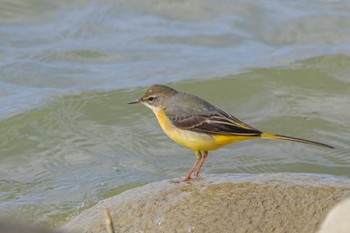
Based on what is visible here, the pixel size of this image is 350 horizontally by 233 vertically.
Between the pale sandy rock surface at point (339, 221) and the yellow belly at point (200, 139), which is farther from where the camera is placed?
the yellow belly at point (200, 139)

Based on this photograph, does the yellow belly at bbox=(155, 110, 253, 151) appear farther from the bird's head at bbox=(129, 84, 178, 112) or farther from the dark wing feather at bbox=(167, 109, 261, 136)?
the bird's head at bbox=(129, 84, 178, 112)

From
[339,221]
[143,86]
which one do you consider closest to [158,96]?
[339,221]

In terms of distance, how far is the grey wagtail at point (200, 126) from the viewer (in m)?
8.10

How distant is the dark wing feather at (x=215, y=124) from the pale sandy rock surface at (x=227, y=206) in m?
0.47

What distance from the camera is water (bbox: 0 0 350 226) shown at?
35.8ft

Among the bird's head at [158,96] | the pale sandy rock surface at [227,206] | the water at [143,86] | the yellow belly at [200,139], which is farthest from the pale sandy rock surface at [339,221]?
the water at [143,86]

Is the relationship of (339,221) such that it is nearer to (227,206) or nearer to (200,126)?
(227,206)

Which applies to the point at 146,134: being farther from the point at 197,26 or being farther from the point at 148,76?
the point at 197,26

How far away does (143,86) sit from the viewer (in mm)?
13930

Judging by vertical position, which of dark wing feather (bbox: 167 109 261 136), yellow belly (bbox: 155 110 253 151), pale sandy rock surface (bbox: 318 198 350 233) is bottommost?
yellow belly (bbox: 155 110 253 151)

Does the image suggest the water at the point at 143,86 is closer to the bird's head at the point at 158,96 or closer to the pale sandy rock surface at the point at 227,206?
the bird's head at the point at 158,96

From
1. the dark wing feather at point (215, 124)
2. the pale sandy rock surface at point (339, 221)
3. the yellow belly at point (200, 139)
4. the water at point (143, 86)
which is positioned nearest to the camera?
the pale sandy rock surface at point (339, 221)

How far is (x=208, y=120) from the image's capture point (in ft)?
27.1

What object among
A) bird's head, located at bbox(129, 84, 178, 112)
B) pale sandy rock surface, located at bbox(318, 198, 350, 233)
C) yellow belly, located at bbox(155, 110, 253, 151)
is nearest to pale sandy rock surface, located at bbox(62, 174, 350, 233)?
yellow belly, located at bbox(155, 110, 253, 151)
